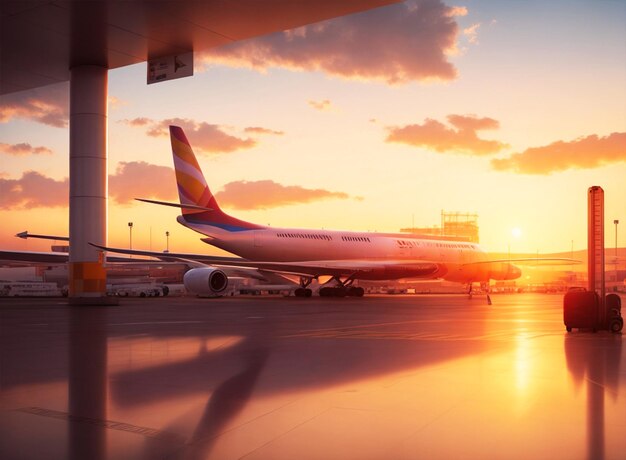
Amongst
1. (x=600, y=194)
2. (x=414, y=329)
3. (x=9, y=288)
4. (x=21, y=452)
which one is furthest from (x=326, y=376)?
(x=9, y=288)

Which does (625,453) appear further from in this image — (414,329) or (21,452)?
(414,329)

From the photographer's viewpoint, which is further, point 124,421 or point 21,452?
point 124,421

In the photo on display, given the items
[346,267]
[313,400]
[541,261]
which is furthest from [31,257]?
[541,261]

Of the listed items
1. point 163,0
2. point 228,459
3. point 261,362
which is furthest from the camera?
point 163,0

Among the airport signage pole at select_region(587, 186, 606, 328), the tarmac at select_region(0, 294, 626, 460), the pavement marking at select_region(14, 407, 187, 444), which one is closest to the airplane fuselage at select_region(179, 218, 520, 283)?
the airport signage pole at select_region(587, 186, 606, 328)

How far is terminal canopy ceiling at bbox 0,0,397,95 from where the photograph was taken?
800 inches

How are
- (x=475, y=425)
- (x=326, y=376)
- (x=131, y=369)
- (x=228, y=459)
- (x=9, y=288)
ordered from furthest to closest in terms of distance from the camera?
(x=9, y=288)
(x=131, y=369)
(x=326, y=376)
(x=475, y=425)
(x=228, y=459)

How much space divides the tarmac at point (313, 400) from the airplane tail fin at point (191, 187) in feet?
83.0

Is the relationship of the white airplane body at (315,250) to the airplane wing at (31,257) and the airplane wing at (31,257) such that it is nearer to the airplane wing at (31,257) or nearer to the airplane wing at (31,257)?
the airplane wing at (31,257)

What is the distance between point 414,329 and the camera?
45.9ft

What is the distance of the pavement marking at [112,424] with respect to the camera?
446 centimetres

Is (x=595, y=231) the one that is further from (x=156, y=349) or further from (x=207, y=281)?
(x=207, y=281)

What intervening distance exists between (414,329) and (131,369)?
308 inches

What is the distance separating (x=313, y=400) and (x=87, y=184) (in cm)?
2203
